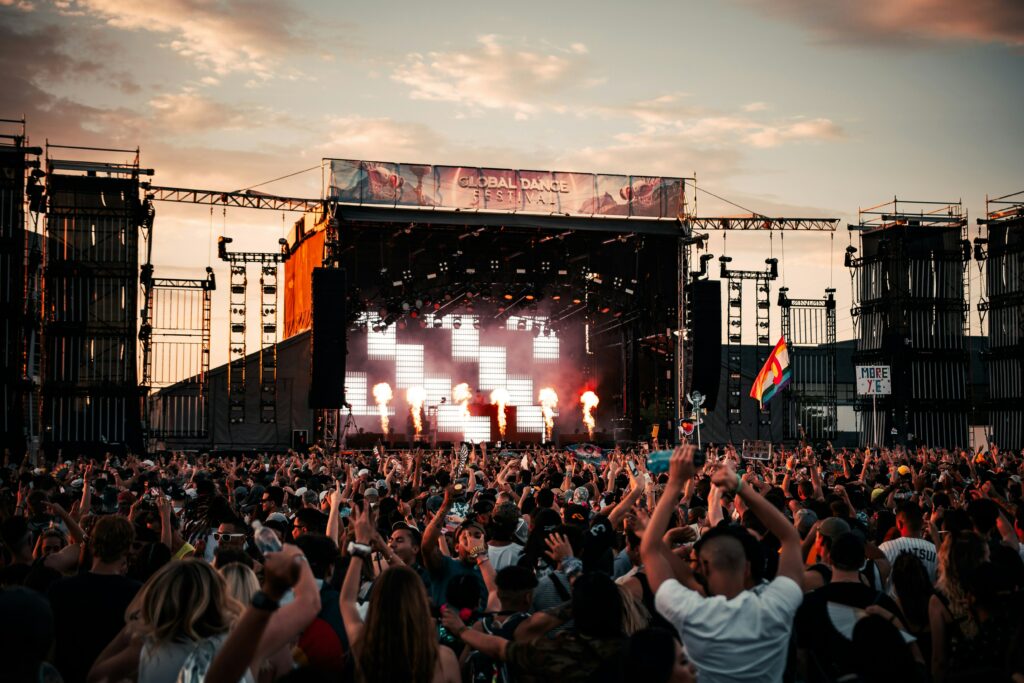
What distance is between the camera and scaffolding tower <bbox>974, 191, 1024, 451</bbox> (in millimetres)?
35906

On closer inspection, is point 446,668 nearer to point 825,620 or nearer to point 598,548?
point 825,620

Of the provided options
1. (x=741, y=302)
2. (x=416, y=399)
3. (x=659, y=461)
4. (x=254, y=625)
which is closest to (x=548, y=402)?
(x=416, y=399)

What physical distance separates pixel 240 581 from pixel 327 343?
26913 mm

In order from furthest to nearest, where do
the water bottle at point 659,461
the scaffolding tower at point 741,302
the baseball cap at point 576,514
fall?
the scaffolding tower at point 741,302, the baseball cap at point 576,514, the water bottle at point 659,461

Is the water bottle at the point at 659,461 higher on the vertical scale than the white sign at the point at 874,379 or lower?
lower

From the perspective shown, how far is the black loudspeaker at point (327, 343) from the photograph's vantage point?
3092 centimetres

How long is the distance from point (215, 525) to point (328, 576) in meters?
3.31

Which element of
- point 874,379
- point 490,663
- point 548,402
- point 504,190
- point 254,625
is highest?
point 504,190

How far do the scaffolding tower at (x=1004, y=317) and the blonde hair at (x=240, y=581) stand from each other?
119 ft

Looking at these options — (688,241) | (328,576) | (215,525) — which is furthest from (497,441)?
(328,576)

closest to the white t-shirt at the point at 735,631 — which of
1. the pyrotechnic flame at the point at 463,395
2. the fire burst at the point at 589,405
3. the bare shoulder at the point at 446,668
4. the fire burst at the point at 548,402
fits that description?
the bare shoulder at the point at 446,668

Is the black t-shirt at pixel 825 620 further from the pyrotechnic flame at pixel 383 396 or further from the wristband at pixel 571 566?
the pyrotechnic flame at pixel 383 396

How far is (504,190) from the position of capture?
35719 millimetres

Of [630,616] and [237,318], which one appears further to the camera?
[237,318]
